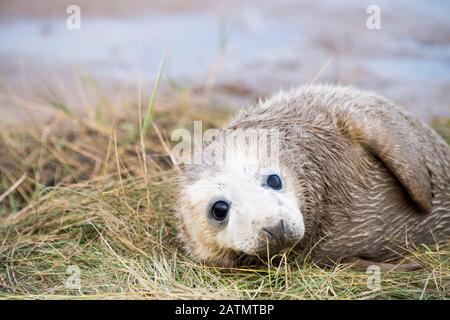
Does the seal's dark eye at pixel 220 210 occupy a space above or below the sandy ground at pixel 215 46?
below

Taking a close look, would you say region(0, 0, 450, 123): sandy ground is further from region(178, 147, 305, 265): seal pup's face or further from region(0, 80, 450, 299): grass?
region(178, 147, 305, 265): seal pup's face

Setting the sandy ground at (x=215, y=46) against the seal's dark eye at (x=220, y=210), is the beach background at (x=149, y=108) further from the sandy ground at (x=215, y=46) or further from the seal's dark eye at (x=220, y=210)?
the seal's dark eye at (x=220, y=210)

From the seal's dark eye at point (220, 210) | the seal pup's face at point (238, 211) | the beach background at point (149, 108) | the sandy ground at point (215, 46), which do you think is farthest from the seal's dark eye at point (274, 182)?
the sandy ground at point (215, 46)

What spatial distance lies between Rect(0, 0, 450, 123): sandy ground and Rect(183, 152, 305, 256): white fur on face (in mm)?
2608

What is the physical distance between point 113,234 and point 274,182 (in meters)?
1.06

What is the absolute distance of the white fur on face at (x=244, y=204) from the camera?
3.40 meters

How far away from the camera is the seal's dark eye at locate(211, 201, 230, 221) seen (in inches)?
142

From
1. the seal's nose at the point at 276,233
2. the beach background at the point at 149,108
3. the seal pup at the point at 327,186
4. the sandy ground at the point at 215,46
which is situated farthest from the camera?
the sandy ground at the point at 215,46

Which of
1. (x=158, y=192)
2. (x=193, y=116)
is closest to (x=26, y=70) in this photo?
(x=193, y=116)

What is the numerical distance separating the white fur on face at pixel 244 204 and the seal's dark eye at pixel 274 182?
0.06ft

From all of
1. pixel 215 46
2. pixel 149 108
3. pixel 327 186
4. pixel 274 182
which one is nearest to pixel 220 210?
pixel 274 182

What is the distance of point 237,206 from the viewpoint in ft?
11.5

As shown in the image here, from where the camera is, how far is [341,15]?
23.2 feet

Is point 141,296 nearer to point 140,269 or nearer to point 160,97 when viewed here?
point 140,269
